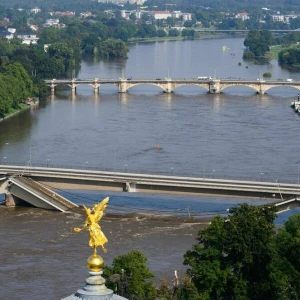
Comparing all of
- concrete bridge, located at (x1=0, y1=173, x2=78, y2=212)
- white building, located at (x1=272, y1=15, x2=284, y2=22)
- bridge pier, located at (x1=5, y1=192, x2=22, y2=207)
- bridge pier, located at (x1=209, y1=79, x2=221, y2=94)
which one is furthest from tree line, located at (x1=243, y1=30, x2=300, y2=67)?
bridge pier, located at (x1=5, y1=192, x2=22, y2=207)

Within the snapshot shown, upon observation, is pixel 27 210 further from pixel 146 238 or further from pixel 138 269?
pixel 138 269

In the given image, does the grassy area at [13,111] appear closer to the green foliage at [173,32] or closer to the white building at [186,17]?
the green foliage at [173,32]

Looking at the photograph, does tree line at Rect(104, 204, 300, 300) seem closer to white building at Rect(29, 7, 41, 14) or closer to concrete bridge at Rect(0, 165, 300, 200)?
concrete bridge at Rect(0, 165, 300, 200)

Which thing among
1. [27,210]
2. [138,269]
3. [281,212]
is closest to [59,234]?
[27,210]

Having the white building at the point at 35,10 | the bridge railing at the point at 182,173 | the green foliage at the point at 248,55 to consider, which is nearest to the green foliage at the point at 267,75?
the green foliage at the point at 248,55

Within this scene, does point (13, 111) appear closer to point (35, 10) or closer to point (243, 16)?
point (243, 16)

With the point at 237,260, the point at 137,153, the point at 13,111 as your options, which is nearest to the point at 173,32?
the point at 13,111
